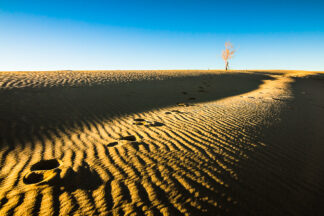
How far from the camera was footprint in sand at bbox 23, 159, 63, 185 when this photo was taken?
2123mm

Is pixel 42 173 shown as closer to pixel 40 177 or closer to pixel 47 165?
pixel 40 177

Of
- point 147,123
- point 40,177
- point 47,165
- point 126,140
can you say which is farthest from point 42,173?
point 147,123

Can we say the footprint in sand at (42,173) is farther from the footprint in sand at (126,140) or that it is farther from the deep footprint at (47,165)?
the footprint in sand at (126,140)

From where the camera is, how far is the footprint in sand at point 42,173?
2.12 m

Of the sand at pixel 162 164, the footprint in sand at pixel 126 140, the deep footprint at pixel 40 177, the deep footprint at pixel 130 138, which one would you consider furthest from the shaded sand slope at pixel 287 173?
the deep footprint at pixel 40 177

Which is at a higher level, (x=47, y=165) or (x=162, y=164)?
(x=162, y=164)

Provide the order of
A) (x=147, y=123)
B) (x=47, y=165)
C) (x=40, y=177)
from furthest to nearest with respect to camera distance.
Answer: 1. (x=147, y=123)
2. (x=47, y=165)
3. (x=40, y=177)

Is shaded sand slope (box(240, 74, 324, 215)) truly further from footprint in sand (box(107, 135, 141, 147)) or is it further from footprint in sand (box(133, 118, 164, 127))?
footprint in sand (box(133, 118, 164, 127))

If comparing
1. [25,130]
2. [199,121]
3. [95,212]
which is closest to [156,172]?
[95,212]

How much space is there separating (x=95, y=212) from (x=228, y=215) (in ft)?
4.34

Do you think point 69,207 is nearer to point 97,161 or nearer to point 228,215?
point 97,161

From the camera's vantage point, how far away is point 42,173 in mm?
2293

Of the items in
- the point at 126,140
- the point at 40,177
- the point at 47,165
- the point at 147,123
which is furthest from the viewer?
the point at 147,123

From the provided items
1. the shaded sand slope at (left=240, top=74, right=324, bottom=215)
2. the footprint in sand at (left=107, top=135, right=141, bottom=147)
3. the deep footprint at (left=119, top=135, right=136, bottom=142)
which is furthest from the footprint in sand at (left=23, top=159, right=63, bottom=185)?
the shaded sand slope at (left=240, top=74, right=324, bottom=215)
